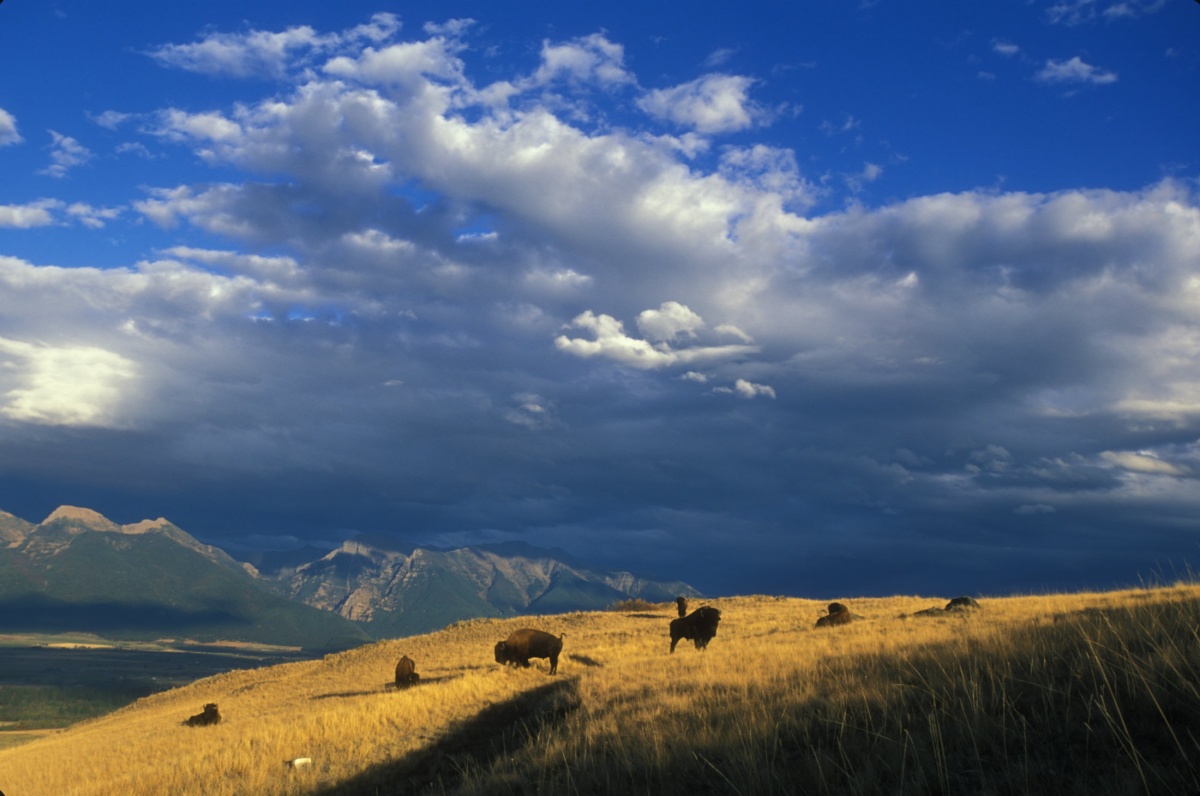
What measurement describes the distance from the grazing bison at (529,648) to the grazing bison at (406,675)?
3.95m

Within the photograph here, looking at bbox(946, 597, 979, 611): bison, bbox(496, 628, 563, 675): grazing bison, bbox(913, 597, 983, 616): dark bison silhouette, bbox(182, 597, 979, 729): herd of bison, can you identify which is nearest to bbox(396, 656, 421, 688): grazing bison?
bbox(182, 597, 979, 729): herd of bison

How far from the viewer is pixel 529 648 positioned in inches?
1063

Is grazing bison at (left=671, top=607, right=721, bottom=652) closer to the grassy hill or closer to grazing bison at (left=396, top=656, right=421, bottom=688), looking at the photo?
the grassy hill

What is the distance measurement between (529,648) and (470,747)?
1007cm

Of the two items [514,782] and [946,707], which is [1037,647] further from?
[514,782]

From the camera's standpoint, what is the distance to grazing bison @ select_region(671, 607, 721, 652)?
27.1 meters

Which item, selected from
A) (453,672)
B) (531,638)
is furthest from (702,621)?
(453,672)

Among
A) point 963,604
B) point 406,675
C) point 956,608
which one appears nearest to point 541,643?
point 406,675

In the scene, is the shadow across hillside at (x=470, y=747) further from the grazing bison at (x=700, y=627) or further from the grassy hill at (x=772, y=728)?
the grazing bison at (x=700, y=627)

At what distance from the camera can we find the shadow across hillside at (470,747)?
14711mm

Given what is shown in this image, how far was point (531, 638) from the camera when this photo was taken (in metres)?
27.1

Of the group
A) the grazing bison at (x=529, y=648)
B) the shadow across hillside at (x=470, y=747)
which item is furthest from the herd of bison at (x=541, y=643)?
the shadow across hillside at (x=470, y=747)

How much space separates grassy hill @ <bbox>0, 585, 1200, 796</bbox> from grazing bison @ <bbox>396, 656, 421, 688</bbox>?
1480mm

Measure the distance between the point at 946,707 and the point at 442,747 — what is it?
40.2 ft
